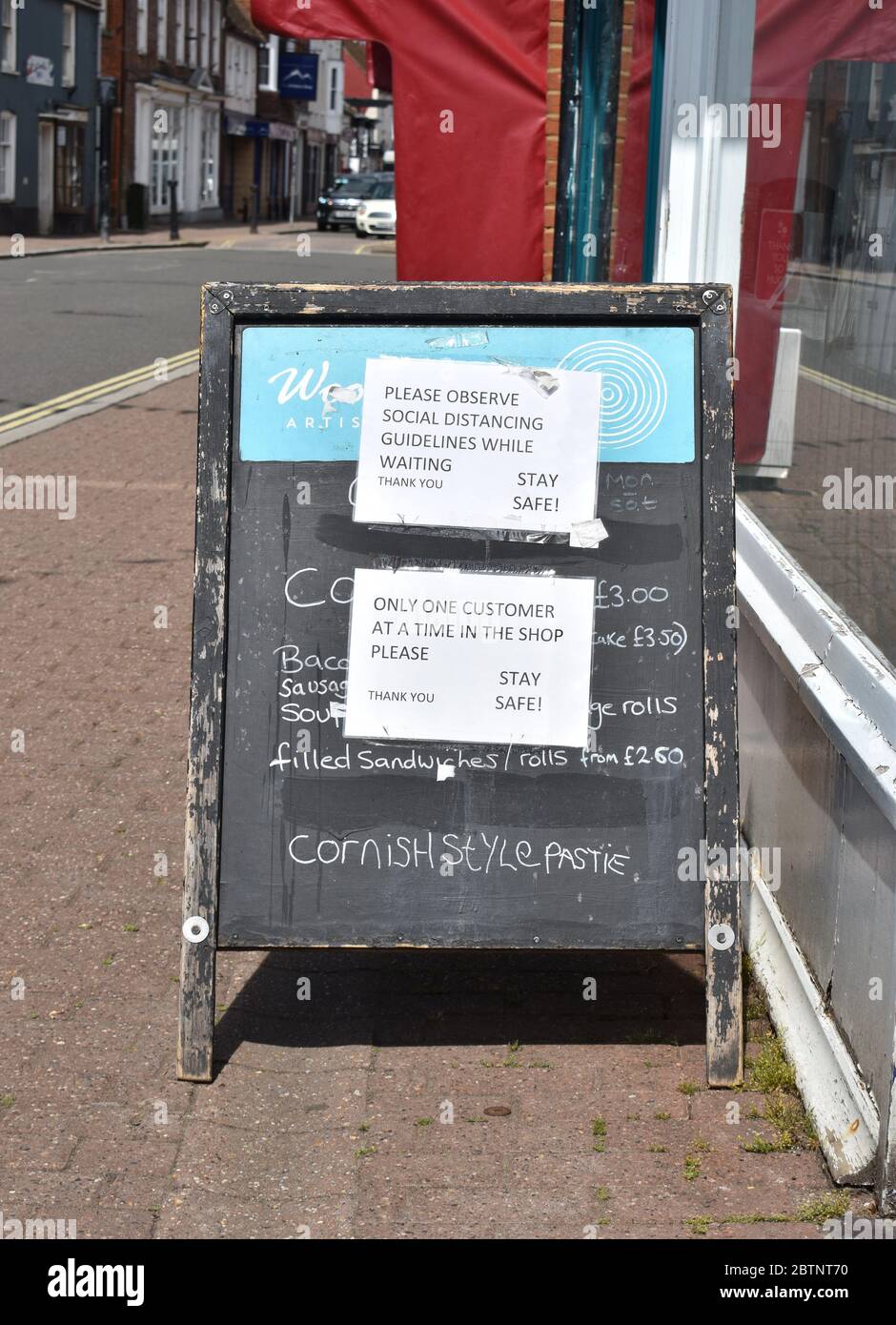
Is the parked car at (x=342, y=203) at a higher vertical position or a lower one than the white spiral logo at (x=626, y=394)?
higher

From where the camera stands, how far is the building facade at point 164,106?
4562cm

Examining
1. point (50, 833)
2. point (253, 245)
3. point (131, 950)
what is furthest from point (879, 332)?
point (253, 245)

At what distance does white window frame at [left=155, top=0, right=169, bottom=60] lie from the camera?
164 ft

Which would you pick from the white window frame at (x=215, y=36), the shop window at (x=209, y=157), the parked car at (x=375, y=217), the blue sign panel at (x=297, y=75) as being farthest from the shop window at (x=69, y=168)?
the blue sign panel at (x=297, y=75)

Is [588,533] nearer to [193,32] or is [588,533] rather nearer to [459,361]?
[459,361]

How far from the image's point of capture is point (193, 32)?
5397 cm

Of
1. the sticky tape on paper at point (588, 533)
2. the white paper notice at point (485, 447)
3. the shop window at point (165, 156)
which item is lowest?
the sticky tape on paper at point (588, 533)

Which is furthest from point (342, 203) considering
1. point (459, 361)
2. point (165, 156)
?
point (459, 361)

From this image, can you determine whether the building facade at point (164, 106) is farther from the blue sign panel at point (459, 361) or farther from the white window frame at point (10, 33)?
the blue sign panel at point (459, 361)

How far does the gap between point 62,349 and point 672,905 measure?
14.1 m

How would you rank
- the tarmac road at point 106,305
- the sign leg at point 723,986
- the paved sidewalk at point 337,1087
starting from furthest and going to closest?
the tarmac road at point 106,305, the sign leg at point 723,986, the paved sidewalk at point 337,1087

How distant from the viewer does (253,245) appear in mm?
38938

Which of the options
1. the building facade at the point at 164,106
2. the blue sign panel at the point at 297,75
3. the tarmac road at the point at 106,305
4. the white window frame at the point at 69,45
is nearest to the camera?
the tarmac road at the point at 106,305

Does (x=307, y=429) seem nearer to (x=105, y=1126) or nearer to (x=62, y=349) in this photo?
(x=105, y=1126)
